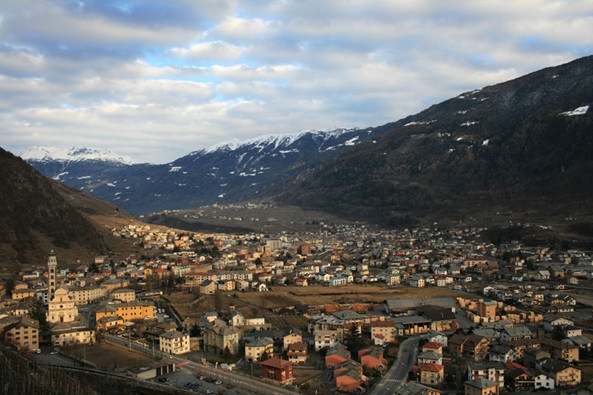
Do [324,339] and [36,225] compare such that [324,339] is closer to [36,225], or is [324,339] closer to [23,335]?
[23,335]

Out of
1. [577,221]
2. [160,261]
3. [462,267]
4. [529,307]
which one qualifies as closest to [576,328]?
[529,307]

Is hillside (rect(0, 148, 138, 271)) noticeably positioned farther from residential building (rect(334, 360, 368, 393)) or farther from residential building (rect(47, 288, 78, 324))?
residential building (rect(334, 360, 368, 393))

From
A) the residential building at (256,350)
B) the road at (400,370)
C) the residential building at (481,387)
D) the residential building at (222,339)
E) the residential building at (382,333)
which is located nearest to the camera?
the residential building at (481,387)

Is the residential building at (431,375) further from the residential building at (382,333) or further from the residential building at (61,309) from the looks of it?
the residential building at (61,309)

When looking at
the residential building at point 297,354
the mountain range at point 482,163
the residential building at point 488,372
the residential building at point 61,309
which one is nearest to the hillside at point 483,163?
the mountain range at point 482,163

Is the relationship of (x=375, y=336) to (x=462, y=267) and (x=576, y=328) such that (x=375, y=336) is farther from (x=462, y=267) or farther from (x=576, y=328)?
(x=462, y=267)

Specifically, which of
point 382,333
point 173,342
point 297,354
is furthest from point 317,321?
point 173,342

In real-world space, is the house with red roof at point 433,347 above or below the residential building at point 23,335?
below
